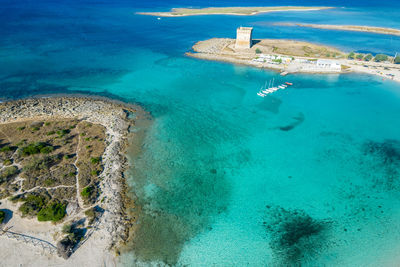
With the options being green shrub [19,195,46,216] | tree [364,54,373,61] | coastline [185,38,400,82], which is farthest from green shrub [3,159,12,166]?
tree [364,54,373,61]

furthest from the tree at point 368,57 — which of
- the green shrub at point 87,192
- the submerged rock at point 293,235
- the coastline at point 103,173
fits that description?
the green shrub at point 87,192

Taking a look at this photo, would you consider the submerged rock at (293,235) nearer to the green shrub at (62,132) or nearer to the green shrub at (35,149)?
the green shrub at (35,149)

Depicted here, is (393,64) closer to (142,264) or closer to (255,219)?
(255,219)

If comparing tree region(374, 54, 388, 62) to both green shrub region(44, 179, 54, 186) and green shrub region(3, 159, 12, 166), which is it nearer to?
green shrub region(44, 179, 54, 186)

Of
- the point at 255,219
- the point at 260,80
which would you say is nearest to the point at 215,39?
the point at 260,80

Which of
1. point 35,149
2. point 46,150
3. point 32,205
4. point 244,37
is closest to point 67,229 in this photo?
point 32,205

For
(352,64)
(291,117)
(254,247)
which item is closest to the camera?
(254,247)
